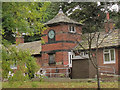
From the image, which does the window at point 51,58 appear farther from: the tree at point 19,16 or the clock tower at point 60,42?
the tree at point 19,16

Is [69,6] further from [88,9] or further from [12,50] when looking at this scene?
[12,50]

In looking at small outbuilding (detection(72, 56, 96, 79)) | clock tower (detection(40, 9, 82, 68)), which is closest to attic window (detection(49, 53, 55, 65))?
clock tower (detection(40, 9, 82, 68))

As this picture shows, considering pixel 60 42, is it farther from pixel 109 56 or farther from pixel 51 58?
pixel 109 56

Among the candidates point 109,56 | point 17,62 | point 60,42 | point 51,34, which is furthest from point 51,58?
point 17,62

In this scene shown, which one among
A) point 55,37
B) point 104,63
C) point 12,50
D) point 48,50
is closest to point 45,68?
point 48,50

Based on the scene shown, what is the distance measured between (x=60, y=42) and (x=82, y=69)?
16.6ft

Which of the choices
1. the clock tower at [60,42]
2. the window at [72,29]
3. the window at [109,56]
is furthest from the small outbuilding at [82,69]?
the window at [72,29]

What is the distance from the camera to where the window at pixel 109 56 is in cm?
1897

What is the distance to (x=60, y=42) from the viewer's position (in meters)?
21.0

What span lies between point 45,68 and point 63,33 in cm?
404

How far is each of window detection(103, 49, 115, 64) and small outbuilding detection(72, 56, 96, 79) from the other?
Result: 275cm

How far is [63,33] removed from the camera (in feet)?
68.8

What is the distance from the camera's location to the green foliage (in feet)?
30.3

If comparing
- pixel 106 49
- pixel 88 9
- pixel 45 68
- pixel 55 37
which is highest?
pixel 88 9
